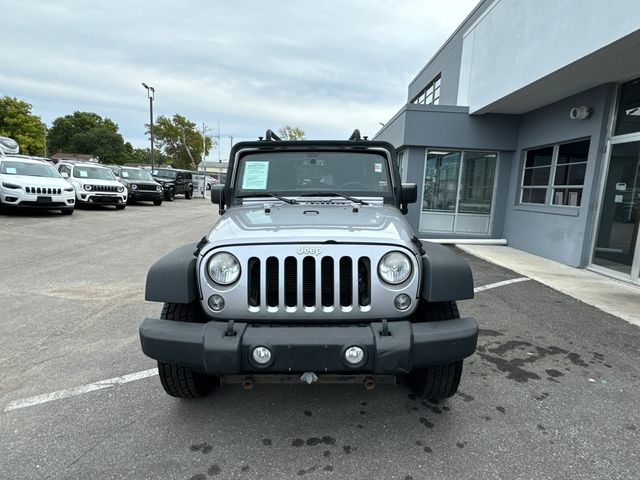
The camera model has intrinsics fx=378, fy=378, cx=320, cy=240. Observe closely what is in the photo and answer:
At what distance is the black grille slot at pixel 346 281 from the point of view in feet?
7.22

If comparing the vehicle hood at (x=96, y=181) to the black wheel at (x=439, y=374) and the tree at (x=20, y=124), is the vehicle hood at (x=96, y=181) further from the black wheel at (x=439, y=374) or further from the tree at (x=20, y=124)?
the tree at (x=20, y=124)

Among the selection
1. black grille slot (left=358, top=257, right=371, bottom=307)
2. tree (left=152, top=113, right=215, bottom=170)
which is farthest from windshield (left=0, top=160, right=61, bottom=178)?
tree (left=152, top=113, right=215, bottom=170)

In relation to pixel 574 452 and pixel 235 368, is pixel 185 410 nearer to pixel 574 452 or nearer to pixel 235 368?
pixel 235 368

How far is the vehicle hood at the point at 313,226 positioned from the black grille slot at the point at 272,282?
0.42ft

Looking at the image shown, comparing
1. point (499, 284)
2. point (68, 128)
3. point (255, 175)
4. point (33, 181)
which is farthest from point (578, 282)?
point (68, 128)

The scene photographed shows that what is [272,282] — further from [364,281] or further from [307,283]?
[364,281]

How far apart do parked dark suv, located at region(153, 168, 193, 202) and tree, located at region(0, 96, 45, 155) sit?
33752 millimetres

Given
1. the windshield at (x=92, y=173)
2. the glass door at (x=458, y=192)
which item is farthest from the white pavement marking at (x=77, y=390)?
the windshield at (x=92, y=173)

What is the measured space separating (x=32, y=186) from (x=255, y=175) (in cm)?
1040

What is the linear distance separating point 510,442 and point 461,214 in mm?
9290

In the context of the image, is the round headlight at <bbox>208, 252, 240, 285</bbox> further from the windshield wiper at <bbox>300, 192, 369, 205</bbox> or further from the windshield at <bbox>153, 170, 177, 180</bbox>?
the windshield at <bbox>153, 170, 177, 180</bbox>

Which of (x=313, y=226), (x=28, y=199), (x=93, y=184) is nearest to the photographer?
(x=313, y=226)

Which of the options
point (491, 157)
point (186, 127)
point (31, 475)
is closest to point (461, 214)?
point (491, 157)

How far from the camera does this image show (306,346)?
1.93 meters
